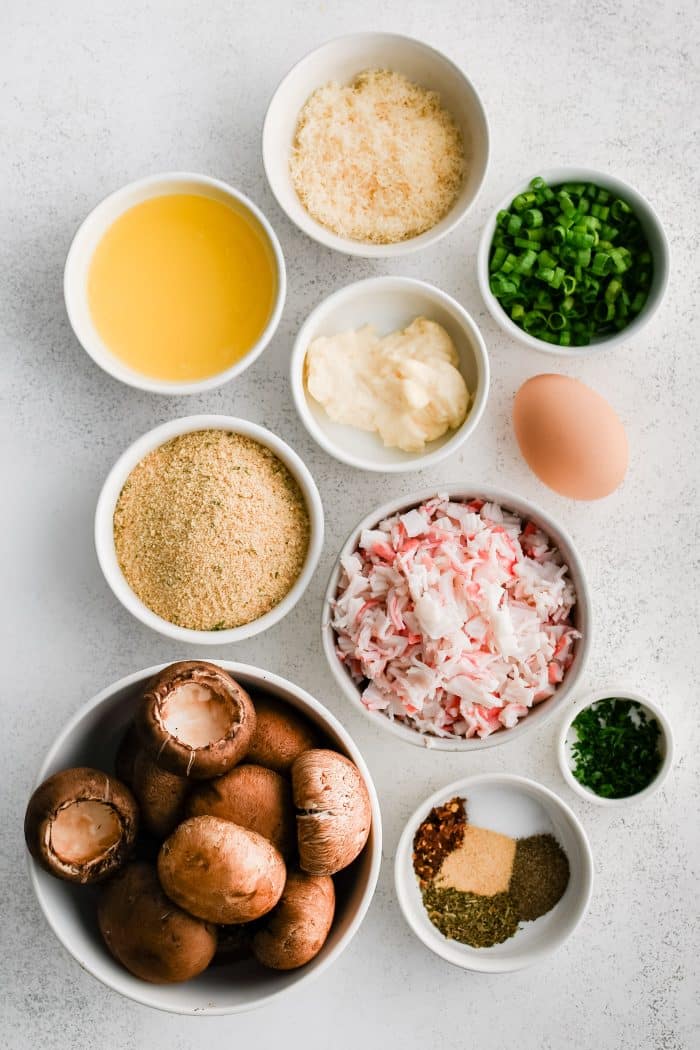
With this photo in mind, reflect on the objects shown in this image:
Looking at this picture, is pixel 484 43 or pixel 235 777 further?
pixel 484 43

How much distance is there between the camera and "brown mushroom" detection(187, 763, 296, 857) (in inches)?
51.9

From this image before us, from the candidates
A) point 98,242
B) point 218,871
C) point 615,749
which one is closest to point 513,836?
point 615,749

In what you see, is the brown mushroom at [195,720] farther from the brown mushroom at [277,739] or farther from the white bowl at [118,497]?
the white bowl at [118,497]

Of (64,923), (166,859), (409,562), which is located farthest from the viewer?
(409,562)

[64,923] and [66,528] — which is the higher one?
[66,528]

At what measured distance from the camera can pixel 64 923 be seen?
138 centimetres

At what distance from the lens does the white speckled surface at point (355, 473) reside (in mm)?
1735

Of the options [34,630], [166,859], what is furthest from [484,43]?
[166,859]

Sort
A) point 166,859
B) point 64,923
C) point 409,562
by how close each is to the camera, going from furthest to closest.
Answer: point 409,562, point 64,923, point 166,859

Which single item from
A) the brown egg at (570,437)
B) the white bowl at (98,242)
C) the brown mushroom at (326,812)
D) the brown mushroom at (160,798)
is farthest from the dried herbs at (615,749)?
the white bowl at (98,242)

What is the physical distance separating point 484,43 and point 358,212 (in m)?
0.45

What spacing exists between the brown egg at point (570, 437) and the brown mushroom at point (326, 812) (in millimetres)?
666

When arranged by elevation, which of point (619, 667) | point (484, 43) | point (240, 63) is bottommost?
point (619, 667)

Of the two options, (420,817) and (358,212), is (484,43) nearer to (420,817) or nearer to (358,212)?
(358,212)
